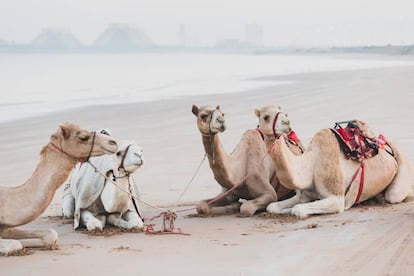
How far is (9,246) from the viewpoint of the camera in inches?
320

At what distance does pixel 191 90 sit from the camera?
3647cm

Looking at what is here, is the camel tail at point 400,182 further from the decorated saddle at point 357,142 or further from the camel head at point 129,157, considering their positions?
the camel head at point 129,157

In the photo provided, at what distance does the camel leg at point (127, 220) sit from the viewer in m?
9.59

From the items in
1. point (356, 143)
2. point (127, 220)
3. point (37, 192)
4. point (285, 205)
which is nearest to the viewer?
point (37, 192)

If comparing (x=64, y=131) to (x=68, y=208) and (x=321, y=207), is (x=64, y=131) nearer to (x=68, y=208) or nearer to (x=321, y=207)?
(x=68, y=208)

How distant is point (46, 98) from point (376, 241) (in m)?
26.2

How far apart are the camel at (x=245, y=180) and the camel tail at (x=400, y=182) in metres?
1.16

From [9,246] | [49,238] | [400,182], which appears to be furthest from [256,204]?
[9,246]

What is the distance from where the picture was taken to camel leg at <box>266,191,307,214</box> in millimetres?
10484

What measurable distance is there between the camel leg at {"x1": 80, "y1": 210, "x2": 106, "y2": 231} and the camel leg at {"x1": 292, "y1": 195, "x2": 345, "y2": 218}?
202 cm

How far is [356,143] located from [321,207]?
963 millimetres

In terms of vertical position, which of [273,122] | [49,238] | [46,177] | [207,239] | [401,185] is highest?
[273,122]

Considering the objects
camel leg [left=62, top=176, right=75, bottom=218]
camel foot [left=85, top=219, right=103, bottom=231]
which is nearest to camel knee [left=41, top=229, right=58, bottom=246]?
camel foot [left=85, top=219, right=103, bottom=231]

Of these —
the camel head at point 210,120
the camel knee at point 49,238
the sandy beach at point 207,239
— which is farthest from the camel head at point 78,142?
the camel head at point 210,120
